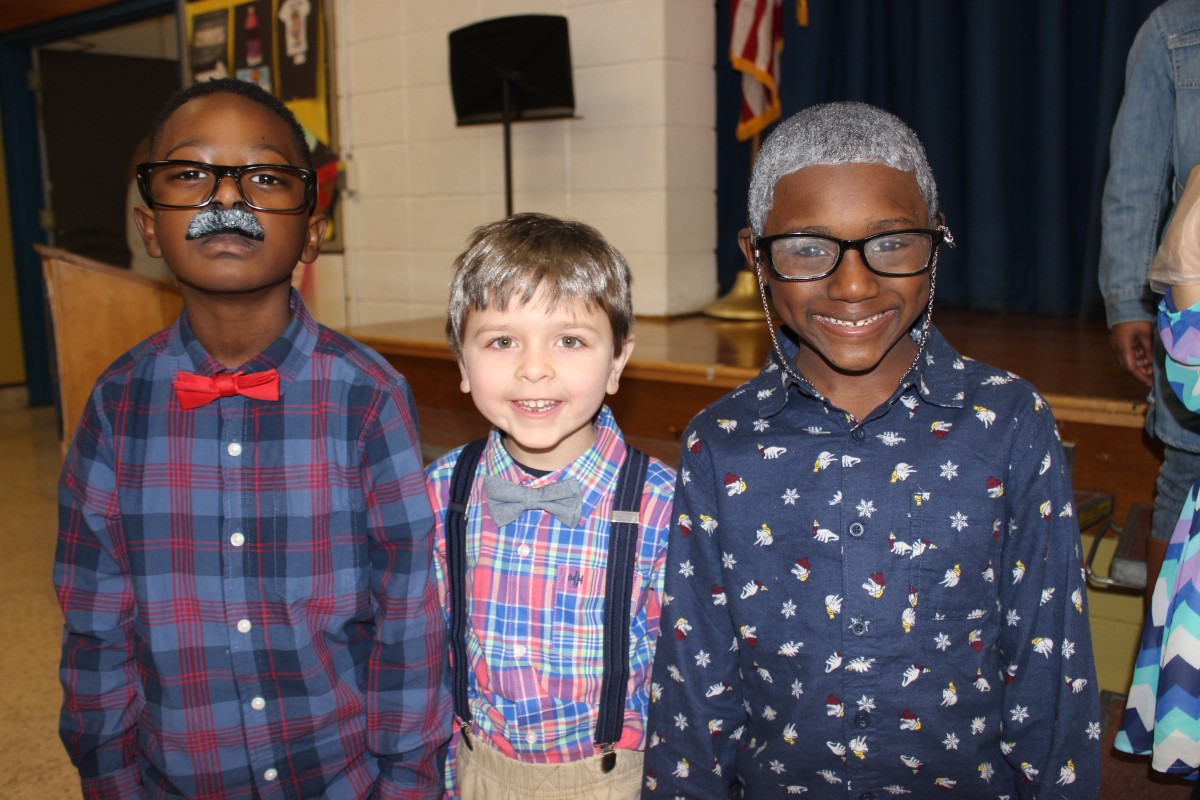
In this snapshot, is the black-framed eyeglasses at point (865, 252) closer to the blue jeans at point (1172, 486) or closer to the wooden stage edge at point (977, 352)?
the blue jeans at point (1172, 486)

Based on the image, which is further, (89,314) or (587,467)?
(89,314)

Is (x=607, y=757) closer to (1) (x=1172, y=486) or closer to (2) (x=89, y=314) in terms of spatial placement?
(1) (x=1172, y=486)

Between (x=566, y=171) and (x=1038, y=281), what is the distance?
178 centimetres

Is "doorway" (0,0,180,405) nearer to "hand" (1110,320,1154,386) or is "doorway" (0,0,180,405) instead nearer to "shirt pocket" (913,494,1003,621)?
"hand" (1110,320,1154,386)

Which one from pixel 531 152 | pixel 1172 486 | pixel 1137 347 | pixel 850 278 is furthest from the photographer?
pixel 531 152

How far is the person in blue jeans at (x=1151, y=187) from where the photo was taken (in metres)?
1.45

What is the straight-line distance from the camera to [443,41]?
13.0 feet

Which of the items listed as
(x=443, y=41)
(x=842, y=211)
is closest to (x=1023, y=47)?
(x=443, y=41)

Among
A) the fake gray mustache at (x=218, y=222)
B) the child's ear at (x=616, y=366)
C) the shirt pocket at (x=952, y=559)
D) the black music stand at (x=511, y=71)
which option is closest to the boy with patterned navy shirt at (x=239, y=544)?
the fake gray mustache at (x=218, y=222)

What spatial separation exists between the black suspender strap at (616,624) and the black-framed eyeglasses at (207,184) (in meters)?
0.52

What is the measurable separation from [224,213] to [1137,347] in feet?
4.65

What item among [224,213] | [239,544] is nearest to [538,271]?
[224,213]

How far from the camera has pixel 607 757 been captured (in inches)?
43.3

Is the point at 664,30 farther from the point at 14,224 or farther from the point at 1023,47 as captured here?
the point at 14,224
